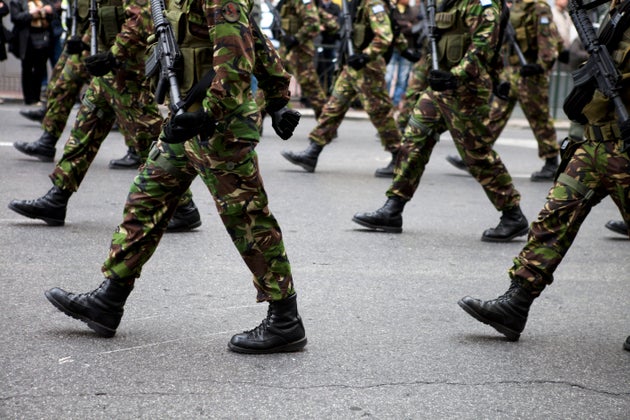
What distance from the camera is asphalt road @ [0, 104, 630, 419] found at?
3732 millimetres

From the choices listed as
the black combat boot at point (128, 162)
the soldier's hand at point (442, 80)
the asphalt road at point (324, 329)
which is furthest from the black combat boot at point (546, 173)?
the soldier's hand at point (442, 80)

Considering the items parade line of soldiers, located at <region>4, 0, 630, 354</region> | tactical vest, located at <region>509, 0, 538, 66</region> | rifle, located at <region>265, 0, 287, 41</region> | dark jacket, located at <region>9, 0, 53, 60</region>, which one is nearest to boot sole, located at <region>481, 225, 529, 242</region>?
parade line of soldiers, located at <region>4, 0, 630, 354</region>

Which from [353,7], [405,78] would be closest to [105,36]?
[353,7]

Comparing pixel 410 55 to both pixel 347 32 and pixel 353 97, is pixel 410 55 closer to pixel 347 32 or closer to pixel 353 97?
pixel 347 32

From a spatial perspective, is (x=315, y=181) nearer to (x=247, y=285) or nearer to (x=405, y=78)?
(x=247, y=285)

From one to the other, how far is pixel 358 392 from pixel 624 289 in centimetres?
263

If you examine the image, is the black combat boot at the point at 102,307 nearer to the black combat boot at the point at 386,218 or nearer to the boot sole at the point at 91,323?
the boot sole at the point at 91,323

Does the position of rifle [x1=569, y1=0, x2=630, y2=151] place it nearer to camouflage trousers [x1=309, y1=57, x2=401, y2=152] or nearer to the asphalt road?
the asphalt road

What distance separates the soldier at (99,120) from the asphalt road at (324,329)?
0.18 meters

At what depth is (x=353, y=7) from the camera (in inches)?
405

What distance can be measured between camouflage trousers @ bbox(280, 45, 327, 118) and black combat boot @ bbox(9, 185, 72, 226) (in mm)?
6285

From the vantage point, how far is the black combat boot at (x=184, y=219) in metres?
6.80

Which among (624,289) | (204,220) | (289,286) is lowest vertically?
(204,220)

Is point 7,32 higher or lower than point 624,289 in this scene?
lower
